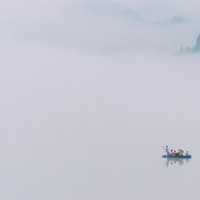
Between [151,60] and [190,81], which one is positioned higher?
[151,60]

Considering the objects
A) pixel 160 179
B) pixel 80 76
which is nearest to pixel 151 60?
pixel 80 76

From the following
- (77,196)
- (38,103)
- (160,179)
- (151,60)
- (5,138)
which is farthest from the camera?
(151,60)

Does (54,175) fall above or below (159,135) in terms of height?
below

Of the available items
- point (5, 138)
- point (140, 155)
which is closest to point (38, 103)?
point (5, 138)

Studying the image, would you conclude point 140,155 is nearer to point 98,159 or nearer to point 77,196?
point 98,159

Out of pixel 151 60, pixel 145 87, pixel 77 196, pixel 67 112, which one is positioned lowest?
pixel 77 196

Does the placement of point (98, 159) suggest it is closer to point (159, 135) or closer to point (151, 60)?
point (159, 135)

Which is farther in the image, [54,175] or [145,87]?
[145,87]

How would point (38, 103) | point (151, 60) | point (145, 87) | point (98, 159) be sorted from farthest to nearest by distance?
point (151, 60)
point (145, 87)
point (38, 103)
point (98, 159)

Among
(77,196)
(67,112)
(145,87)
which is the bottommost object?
(77,196)
